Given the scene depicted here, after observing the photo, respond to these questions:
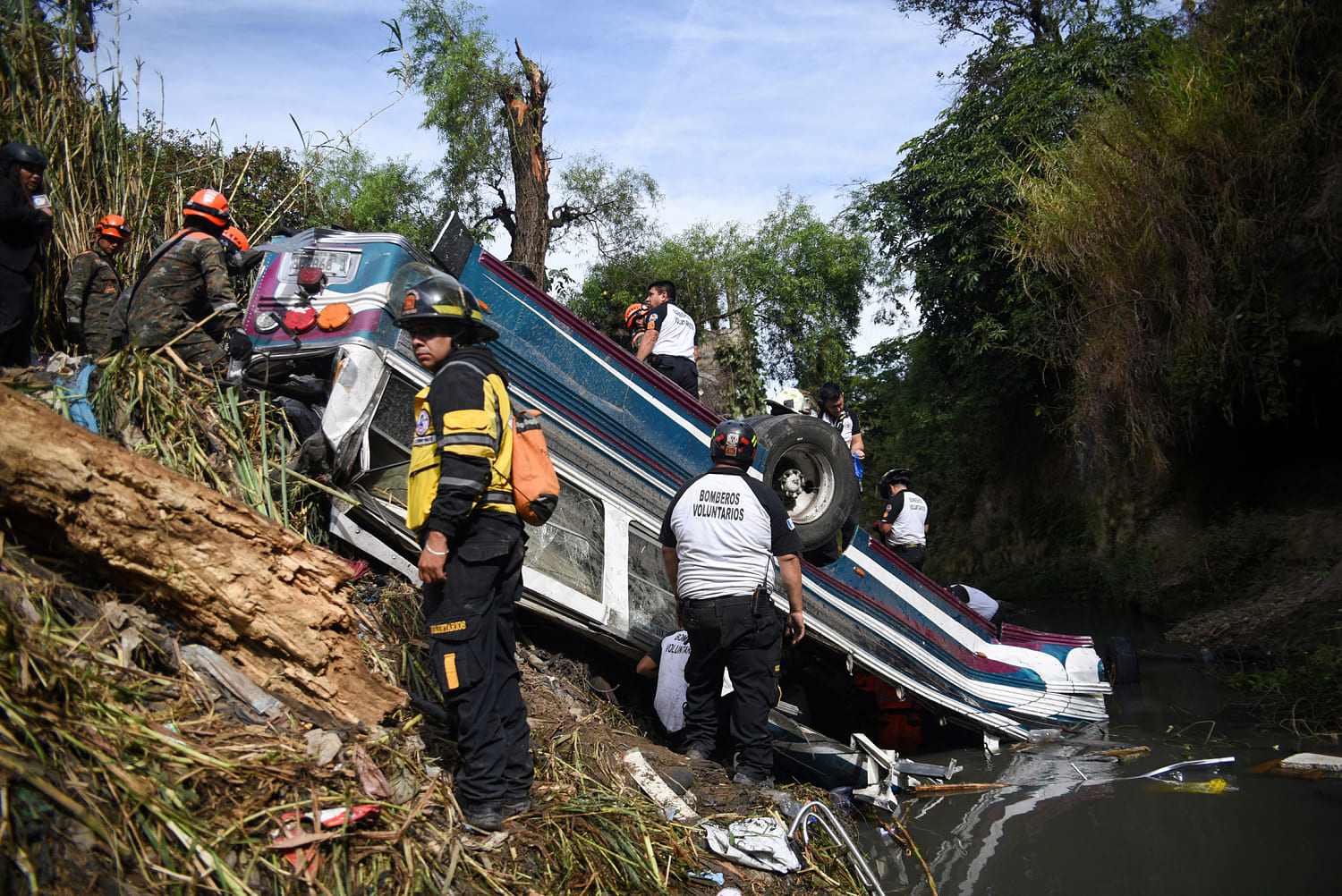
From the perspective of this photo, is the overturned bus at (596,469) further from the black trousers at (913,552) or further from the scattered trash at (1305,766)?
the black trousers at (913,552)

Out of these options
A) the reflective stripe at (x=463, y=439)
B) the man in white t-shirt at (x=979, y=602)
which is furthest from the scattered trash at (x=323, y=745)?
the man in white t-shirt at (x=979, y=602)

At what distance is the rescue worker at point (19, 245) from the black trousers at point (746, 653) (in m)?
3.28

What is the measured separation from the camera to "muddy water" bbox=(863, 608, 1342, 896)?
11.0ft

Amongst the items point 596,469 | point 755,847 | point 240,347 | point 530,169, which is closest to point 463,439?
point 596,469

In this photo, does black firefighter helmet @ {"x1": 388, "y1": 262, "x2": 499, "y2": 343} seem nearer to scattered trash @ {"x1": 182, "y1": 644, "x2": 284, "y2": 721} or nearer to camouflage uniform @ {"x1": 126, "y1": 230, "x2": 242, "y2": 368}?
scattered trash @ {"x1": 182, "y1": 644, "x2": 284, "y2": 721}

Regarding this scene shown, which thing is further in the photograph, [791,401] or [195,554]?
[791,401]

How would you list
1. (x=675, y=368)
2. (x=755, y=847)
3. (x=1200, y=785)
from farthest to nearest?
1. (x=675, y=368)
2. (x=1200, y=785)
3. (x=755, y=847)

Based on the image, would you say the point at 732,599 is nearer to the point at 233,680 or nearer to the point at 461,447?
the point at 461,447

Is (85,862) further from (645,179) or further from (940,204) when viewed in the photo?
(645,179)

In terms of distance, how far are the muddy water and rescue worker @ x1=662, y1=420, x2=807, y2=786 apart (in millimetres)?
831

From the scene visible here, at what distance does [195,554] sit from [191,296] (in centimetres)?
190

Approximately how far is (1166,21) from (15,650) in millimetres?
12531

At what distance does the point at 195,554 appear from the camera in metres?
2.83

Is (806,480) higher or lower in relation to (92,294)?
lower
